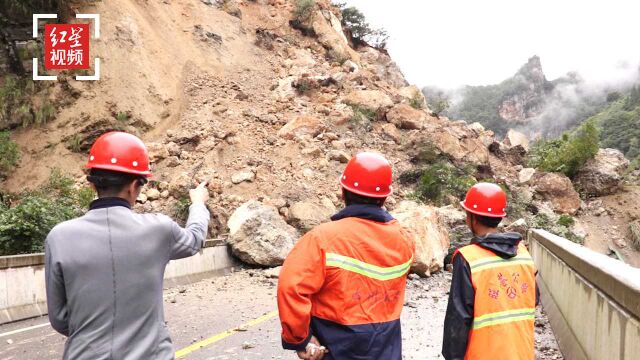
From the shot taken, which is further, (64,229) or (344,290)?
(344,290)

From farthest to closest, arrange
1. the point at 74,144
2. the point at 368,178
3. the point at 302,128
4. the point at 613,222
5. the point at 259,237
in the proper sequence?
the point at 613,222 → the point at 302,128 → the point at 74,144 → the point at 259,237 → the point at 368,178

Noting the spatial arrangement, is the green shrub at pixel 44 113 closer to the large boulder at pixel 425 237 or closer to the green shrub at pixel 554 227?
the large boulder at pixel 425 237

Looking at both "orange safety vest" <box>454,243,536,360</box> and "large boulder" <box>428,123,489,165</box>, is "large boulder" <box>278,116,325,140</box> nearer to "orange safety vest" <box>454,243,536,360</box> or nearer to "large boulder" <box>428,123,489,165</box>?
"large boulder" <box>428,123,489,165</box>

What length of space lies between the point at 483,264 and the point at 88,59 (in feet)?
66.6

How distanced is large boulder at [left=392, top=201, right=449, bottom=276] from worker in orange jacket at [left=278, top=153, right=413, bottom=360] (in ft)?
33.9

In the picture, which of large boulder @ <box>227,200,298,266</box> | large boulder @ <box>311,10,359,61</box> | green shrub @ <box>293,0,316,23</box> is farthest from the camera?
green shrub @ <box>293,0,316,23</box>

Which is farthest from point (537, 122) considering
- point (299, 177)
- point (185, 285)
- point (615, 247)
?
point (185, 285)

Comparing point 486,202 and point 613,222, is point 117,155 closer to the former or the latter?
point 486,202

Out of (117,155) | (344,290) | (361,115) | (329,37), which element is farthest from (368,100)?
(117,155)

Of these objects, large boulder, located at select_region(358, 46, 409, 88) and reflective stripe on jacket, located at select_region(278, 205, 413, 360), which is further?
large boulder, located at select_region(358, 46, 409, 88)

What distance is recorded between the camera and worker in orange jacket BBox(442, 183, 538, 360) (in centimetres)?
310

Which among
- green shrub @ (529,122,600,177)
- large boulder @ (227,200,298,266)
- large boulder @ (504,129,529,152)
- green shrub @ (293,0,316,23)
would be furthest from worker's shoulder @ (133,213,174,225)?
large boulder @ (504,129,529,152)

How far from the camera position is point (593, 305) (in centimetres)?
471

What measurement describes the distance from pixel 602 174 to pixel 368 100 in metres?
14.7
